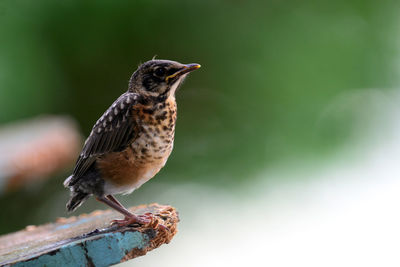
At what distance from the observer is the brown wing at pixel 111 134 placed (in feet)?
10.1

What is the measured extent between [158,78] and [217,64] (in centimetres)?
534

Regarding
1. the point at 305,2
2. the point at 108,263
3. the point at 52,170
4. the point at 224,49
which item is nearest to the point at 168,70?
the point at 108,263

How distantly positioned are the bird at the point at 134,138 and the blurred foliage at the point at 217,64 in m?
4.20

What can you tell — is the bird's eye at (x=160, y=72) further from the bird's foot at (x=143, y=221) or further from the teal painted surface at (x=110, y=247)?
the teal painted surface at (x=110, y=247)

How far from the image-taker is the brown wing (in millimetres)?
3070

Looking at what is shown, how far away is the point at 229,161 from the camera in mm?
8039

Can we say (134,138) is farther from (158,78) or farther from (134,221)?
(134,221)

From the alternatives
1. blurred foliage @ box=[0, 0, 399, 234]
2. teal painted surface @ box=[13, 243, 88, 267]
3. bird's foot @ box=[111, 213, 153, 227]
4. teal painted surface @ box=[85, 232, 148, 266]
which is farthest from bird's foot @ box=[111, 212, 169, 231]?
blurred foliage @ box=[0, 0, 399, 234]

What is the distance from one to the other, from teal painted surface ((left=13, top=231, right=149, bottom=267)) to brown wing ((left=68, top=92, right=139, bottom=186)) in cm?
90

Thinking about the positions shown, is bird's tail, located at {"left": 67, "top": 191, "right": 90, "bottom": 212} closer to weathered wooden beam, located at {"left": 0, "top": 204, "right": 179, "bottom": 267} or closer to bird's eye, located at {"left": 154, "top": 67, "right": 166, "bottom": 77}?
weathered wooden beam, located at {"left": 0, "top": 204, "right": 179, "bottom": 267}

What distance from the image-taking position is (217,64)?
8430mm

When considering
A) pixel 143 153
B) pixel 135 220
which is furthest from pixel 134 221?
pixel 143 153

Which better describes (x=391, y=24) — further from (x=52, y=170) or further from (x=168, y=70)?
(x=168, y=70)

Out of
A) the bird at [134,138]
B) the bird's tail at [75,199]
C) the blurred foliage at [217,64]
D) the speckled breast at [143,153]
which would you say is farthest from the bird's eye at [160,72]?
the blurred foliage at [217,64]
